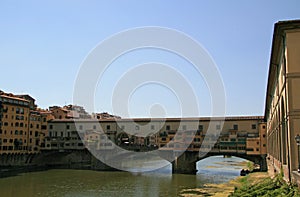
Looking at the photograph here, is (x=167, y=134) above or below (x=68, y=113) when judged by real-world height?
below

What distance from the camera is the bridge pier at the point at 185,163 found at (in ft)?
141

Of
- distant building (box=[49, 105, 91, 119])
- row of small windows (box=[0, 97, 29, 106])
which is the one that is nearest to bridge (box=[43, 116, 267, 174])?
row of small windows (box=[0, 97, 29, 106])

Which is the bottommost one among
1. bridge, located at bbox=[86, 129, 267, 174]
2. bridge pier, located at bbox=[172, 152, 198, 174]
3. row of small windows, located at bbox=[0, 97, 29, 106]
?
bridge pier, located at bbox=[172, 152, 198, 174]

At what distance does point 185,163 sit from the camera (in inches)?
1711

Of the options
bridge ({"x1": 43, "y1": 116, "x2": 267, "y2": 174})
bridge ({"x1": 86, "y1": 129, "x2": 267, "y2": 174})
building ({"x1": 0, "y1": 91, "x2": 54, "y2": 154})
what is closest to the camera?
bridge ({"x1": 86, "y1": 129, "x2": 267, "y2": 174})

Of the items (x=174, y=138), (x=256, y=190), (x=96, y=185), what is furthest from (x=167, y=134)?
(x=256, y=190)

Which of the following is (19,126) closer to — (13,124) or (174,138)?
(13,124)

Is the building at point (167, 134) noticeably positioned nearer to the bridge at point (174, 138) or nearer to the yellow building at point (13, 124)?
the bridge at point (174, 138)

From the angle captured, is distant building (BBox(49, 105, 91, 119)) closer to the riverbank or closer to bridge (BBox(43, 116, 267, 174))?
bridge (BBox(43, 116, 267, 174))

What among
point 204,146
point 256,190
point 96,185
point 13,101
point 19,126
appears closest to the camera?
point 256,190

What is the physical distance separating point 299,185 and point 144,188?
824 inches

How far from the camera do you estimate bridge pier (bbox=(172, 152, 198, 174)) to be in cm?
4303

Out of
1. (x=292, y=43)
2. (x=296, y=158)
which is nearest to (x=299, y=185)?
(x=296, y=158)

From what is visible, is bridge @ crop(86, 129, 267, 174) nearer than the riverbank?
No
